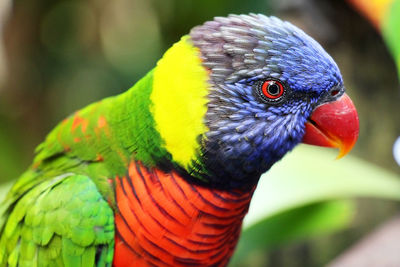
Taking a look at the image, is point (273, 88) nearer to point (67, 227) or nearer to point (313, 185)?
point (67, 227)

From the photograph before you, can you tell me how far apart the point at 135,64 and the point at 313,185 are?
1.98m

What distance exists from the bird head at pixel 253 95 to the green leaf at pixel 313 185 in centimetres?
80

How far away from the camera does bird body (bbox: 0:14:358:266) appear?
4.58ft

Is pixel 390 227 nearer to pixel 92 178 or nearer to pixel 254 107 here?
pixel 254 107

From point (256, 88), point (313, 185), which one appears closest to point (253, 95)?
point (256, 88)

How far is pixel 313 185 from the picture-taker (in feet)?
7.63

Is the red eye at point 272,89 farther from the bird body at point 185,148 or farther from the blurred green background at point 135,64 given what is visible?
the blurred green background at point 135,64

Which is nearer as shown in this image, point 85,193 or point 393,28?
point 85,193

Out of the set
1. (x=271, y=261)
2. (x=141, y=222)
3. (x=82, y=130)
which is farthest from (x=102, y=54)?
(x=141, y=222)

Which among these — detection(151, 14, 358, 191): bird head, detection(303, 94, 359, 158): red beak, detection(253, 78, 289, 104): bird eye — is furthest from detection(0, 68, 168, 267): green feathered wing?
detection(303, 94, 359, 158): red beak

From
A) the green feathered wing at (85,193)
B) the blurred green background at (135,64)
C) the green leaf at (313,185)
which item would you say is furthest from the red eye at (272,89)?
the blurred green background at (135,64)

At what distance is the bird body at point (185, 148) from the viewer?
139cm

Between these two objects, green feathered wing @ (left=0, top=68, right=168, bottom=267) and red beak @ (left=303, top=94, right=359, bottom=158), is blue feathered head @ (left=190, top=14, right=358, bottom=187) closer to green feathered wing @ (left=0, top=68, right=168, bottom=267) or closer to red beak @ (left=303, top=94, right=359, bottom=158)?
red beak @ (left=303, top=94, right=359, bottom=158)

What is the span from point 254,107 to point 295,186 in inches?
40.7
